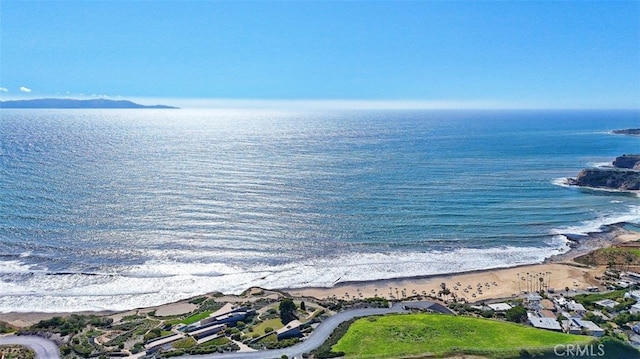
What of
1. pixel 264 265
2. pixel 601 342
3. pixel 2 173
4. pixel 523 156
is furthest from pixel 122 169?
pixel 523 156

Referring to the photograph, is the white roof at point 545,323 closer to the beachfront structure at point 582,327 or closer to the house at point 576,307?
the beachfront structure at point 582,327

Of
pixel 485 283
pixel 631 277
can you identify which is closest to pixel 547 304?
pixel 485 283

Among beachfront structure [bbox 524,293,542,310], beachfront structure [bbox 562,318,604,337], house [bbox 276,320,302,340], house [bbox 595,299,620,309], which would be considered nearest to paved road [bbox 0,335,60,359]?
house [bbox 276,320,302,340]

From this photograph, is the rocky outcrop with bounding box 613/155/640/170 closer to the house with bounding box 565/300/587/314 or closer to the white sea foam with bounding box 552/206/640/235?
the white sea foam with bounding box 552/206/640/235

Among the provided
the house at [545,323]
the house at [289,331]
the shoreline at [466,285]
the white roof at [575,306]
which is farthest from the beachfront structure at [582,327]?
the house at [289,331]

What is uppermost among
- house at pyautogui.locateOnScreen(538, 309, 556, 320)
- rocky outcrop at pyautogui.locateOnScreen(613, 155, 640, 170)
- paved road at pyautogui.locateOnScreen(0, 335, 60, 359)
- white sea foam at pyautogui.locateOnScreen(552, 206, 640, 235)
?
rocky outcrop at pyautogui.locateOnScreen(613, 155, 640, 170)

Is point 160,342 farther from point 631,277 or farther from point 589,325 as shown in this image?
point 631,277

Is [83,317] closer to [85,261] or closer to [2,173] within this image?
[85,261]
